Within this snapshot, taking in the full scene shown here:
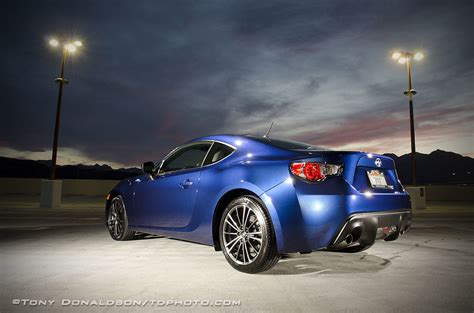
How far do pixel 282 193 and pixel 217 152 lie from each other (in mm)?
1327

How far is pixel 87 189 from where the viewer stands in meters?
32.1

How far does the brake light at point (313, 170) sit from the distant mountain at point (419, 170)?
213ft

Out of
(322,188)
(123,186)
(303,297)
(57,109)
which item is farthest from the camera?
(57,109)

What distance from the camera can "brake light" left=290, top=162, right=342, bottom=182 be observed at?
12.3ft

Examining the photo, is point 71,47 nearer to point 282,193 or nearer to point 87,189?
point 87,189

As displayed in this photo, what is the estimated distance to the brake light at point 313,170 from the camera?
12.3 ft

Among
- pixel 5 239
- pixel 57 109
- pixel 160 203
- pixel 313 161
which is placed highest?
pixel 57 109

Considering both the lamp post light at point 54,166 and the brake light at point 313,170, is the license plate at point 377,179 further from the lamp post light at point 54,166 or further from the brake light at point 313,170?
the lamp post light at point 54,166

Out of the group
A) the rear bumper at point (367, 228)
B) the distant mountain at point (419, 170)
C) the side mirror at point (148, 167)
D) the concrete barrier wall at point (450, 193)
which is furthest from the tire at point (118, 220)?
the distant mountain at point (419, 170)

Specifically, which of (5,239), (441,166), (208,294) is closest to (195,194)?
(208,294)

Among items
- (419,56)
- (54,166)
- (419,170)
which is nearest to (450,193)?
(419,56)

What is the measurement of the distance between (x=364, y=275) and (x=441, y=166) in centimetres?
15758

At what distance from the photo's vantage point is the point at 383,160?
4430 mm

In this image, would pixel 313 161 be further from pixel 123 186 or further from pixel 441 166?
pixel 441 166
